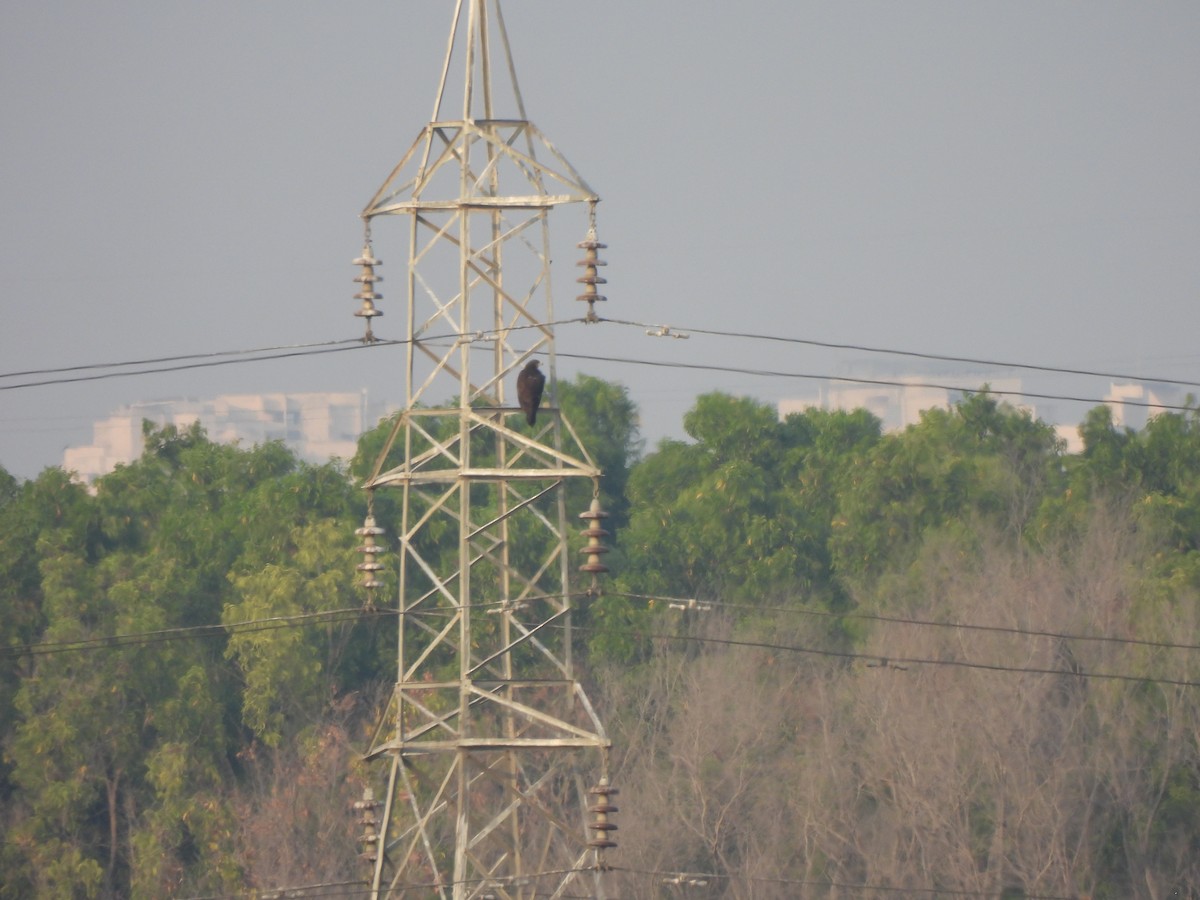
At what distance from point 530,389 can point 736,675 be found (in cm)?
3146

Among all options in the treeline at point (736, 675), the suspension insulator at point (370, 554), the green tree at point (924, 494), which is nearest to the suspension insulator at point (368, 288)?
the suspension insulator at point (370, 554)

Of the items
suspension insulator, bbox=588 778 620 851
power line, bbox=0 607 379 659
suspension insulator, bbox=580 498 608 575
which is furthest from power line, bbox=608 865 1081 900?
suspension insulator, bbox=580 498 608 575

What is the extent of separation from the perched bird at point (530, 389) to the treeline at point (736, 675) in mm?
21537

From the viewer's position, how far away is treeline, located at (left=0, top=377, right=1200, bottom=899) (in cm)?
5200

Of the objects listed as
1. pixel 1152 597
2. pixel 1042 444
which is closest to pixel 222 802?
pixel 1152 597

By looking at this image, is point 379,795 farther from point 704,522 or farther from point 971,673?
point 704,522

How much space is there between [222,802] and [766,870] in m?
11.1

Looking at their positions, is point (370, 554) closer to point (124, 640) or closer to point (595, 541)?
point (595, 541)

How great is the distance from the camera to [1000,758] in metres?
51.6

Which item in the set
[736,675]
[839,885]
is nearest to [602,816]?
[839,885]

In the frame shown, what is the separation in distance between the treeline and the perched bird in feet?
70.7

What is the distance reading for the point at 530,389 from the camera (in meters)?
26.0

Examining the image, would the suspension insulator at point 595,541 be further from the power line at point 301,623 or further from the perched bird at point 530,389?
the power line at point 301,623

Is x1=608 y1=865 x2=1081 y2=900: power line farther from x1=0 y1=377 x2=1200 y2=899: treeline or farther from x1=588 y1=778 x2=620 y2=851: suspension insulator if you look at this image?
x1=588 y1=778 x2=620 y2=851: suspension insulator
